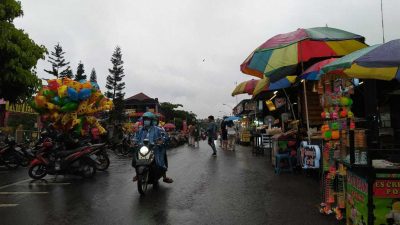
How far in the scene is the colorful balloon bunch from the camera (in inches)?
612

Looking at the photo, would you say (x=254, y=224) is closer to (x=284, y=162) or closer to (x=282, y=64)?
(x=282, y=64)

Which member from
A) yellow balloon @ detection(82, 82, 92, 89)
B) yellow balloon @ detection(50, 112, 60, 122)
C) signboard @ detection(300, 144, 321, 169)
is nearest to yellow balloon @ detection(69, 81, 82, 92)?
yellow balloon @ detection(82, 82, 92, 89)

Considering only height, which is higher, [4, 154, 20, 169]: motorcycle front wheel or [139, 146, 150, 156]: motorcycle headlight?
[139, 146, 150, 156]: motorcycle headlight

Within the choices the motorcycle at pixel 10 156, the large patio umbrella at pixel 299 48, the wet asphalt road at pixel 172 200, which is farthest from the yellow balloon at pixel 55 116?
the large patio umbrella at pixel 299 48

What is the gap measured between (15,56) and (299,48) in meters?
10.5

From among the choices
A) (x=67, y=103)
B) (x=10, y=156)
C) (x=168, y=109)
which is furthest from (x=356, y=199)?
(x=168, y=109)

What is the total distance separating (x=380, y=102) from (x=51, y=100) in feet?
40.0

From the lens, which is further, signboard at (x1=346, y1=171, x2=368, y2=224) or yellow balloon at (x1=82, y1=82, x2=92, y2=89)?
yellow balloon at (x1=82, y1=82, x2=92, y2=89)

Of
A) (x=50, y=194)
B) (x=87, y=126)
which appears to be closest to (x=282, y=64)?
(x=50, y=194)

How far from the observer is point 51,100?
15.8 metres

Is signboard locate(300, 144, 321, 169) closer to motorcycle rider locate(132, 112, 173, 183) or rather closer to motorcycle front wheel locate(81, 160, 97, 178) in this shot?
motorcycle rider locate(132, 112, 173, 183)

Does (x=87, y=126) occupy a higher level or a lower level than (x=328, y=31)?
lower

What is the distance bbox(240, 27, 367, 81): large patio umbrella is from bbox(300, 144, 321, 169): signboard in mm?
1956

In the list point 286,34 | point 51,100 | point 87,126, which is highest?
point 286,34
